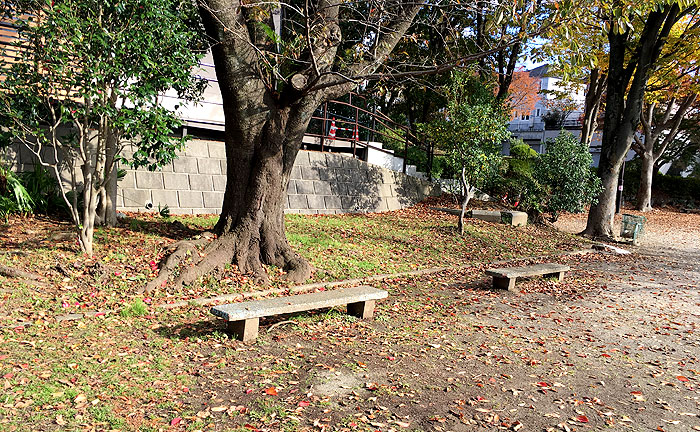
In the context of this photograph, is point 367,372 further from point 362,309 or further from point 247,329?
point 362,309

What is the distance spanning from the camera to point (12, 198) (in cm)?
880

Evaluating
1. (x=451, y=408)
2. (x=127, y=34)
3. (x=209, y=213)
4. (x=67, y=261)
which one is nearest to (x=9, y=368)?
(x=67, y=261)

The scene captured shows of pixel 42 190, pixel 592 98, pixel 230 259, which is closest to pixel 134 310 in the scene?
pixel 230 259

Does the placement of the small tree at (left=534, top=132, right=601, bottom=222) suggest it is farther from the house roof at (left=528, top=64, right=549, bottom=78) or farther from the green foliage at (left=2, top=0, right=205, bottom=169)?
the green foliage at (left=2, top=0, right=205, bottom=169)

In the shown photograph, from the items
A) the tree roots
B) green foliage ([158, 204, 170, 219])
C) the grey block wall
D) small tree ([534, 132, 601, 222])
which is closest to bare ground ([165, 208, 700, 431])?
the tree roots

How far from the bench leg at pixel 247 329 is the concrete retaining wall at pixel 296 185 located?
20.4ft

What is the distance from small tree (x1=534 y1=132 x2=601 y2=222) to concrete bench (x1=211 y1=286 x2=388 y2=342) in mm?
10134

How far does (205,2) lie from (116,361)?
15.7 feet

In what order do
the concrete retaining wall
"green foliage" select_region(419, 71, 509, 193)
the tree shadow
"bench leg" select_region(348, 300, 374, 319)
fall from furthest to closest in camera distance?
"green foliage" select_region(419, 71, 509, 193) → the concrete retaining wall → the tree shadow → "bench leg" select_region(348, 300, 374, 319)

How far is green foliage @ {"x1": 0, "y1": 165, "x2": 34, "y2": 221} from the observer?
827cm

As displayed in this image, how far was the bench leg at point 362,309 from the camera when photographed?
22.1 ft

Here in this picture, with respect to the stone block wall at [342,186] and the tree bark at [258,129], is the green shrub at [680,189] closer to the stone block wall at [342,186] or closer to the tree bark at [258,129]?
the stone block wall at [342,186]

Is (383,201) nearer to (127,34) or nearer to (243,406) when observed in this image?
(127,34)

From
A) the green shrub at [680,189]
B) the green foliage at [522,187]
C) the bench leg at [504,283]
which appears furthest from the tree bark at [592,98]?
the bench leg at [504,283]
